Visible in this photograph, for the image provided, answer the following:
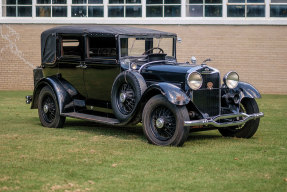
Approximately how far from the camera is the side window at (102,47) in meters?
9.30

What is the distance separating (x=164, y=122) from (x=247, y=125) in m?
1.52

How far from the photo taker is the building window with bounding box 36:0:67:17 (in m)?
19.7

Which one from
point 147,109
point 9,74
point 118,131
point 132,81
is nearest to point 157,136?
point 147,109

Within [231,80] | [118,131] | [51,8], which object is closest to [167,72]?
[231,80]

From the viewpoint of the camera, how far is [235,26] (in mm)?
18688

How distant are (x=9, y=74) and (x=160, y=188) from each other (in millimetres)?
15035

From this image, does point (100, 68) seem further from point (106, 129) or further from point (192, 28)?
point (192, 28)

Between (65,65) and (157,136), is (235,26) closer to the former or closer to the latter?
(65,65)

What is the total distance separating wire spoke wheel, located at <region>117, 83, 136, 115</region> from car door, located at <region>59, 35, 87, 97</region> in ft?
3.69

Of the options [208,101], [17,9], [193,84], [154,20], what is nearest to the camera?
[193,84]

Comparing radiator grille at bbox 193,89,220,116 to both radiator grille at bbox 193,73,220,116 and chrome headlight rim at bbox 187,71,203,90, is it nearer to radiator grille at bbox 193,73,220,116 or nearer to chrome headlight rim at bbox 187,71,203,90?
radiator grille at bbox 193,73,220,116

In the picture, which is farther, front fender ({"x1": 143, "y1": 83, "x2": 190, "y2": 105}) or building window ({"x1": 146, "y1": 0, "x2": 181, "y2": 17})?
building window ({"x1": 146, "y1": 0, "x2": 181, "y2": 17})

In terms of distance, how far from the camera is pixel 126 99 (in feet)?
28.8

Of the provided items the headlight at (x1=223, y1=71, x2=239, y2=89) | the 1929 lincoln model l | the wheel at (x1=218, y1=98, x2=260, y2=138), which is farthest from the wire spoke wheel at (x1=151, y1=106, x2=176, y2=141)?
the wheel at (x1=218, y1=98, x2=260, y2=138)
